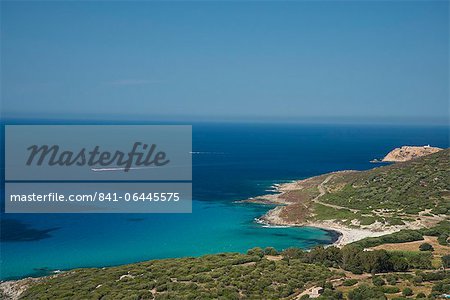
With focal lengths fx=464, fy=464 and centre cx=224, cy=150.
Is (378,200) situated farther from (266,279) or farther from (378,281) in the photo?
(266,279)

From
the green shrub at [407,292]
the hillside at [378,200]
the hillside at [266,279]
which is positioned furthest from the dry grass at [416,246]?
the green shrub at [407,292]

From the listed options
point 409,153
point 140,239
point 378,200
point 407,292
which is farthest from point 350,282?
point 409,153

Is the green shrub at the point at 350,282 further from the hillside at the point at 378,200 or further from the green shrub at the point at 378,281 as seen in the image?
the hillside at the point at 378,200

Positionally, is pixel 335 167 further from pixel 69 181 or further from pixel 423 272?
pixel 423 272

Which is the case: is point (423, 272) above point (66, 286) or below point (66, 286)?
above

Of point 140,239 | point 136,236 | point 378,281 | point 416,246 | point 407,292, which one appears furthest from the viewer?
point 136,236

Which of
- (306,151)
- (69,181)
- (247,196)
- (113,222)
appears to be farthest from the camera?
(306,151)

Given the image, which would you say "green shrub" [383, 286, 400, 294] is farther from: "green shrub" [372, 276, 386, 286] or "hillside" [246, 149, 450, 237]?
"hillside" [246, 149, 450, 237]

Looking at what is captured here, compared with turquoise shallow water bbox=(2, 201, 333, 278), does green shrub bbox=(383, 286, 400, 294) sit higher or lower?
higher

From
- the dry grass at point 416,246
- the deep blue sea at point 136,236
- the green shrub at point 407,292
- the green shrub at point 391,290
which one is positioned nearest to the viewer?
the green shrub at point 407,292

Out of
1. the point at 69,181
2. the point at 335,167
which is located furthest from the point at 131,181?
the point at 335,167

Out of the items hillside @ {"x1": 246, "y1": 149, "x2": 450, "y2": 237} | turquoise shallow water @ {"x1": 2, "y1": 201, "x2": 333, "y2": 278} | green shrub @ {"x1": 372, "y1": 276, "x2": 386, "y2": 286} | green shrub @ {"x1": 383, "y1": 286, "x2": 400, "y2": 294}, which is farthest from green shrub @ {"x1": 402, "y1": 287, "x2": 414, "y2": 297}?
hillside @ {"x1": 246, "y1": 149, "x2": 450, "y2": 237}
